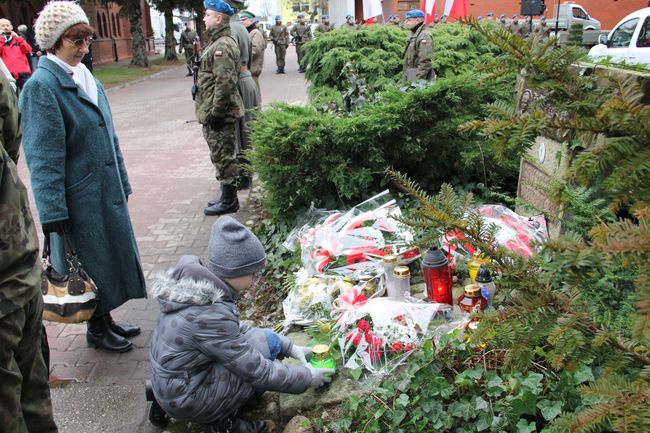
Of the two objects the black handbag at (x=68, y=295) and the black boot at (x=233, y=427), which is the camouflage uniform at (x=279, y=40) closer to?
the black handbag at (x=68, y=295)

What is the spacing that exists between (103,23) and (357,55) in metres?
33.6

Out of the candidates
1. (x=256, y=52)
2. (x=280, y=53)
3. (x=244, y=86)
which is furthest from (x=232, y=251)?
(x=280, y=53)

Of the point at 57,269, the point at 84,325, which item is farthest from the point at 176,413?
the point at 84,325

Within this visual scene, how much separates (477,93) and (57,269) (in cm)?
337

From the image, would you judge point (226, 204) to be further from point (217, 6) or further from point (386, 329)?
point (386, 329)

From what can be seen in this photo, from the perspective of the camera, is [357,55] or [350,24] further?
[350,24]

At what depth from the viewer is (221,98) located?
5875 millimetres

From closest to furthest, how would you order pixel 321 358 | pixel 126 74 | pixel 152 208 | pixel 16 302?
pixel 16 302
pixel 321 358
pixel 152 208
pixel 126 74

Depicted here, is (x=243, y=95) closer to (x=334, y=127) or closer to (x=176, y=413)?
(x=334, y=127)

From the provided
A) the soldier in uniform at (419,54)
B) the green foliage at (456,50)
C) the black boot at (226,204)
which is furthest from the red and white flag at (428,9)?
the black boot at (226,204)

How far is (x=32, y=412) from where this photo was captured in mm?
2299

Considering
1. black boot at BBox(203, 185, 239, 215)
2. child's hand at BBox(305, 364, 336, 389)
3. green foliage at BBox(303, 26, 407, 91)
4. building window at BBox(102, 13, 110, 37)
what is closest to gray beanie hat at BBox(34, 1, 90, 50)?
child's hand at BBox(305, 364, 336, 389)

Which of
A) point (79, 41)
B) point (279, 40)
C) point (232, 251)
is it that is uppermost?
point (79, 41)

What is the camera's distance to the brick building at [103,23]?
28.1 m
